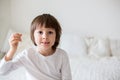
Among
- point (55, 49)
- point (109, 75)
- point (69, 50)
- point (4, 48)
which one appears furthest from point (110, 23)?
point (55, 49)

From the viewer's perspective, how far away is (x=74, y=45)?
248 centimetres

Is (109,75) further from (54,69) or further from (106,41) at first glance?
(106,41)

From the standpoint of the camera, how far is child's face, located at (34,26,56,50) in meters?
1.24

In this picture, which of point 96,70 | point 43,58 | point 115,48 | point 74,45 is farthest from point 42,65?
point 115,48

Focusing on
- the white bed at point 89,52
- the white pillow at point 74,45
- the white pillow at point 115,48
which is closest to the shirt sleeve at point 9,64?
the white bed at point 89,52

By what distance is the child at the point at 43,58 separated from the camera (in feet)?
4.09

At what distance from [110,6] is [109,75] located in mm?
1108

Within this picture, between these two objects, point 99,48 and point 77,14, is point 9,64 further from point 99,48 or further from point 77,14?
point 77,14

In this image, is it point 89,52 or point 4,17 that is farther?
point 4,17

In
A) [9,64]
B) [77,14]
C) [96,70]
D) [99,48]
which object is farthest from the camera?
[77,14]

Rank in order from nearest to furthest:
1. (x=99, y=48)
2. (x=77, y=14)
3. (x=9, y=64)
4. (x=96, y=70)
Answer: (x=9, y=64)
(x=96, y=70)
(x=99, y=48)
(x=77, y=14)

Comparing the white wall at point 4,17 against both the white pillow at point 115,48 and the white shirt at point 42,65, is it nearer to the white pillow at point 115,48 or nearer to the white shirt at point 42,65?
the white pillow at point 115,48

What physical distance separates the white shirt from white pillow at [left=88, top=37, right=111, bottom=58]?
3.81ft

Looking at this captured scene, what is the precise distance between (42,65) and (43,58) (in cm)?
4
